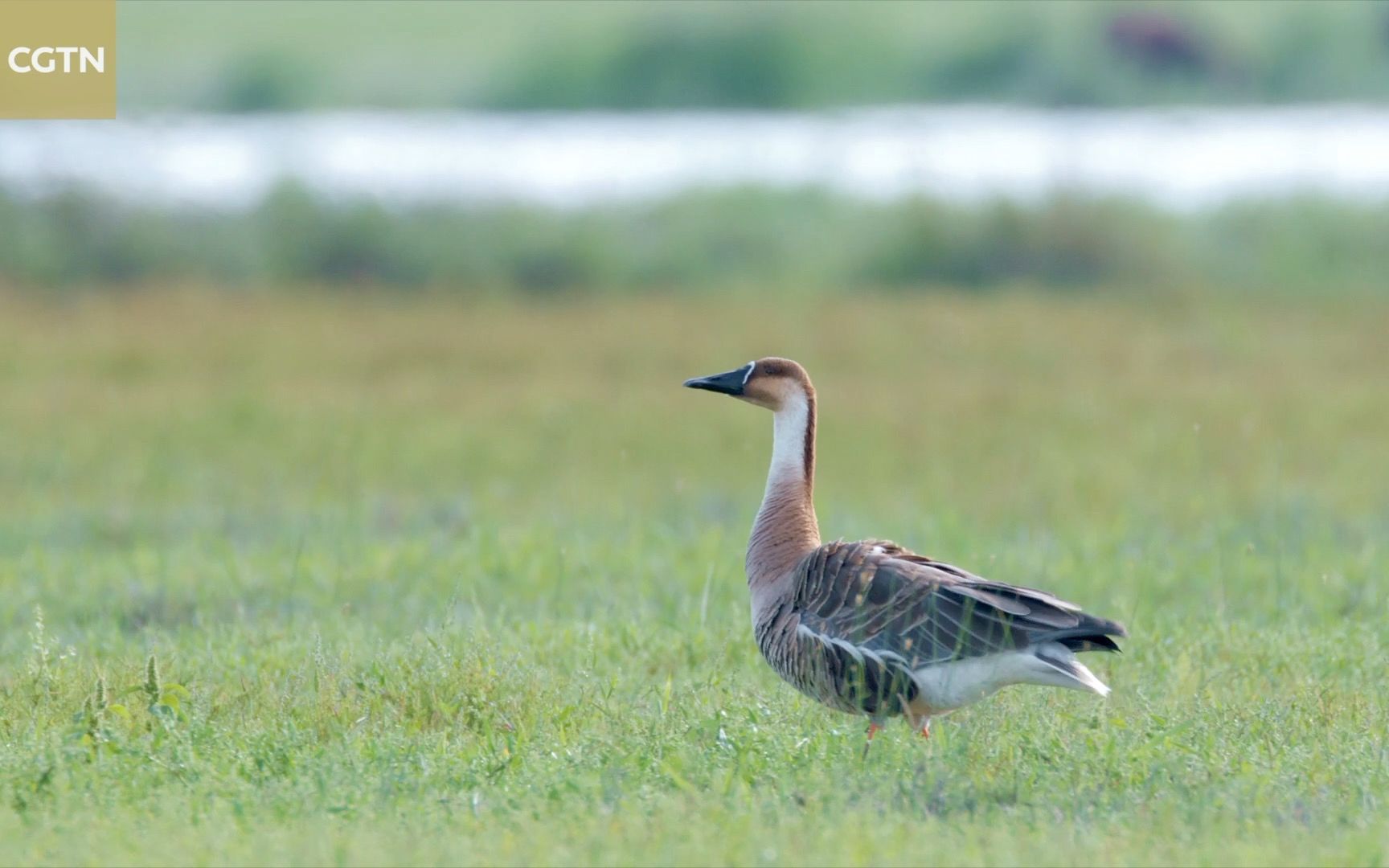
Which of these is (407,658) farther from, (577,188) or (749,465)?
(577,188)

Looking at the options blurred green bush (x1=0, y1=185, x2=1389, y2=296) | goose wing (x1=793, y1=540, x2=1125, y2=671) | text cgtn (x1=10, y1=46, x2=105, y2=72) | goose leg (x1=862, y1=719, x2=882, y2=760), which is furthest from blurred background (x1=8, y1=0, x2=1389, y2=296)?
goose leg (x1=862, y1=719, x2=882, y2=760)

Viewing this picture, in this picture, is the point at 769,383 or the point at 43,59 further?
the point at 43,59

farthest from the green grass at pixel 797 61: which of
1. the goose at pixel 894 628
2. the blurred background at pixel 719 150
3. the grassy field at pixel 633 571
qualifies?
the goose at pixel 894 628

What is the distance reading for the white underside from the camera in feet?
19.7

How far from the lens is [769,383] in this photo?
727 centimetres

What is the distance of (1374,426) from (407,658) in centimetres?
928

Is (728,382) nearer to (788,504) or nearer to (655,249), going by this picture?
(788,504)

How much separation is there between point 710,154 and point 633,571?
1718 centimetres

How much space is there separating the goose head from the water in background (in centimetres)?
1419

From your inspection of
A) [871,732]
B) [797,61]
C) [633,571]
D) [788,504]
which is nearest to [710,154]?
[797,61]

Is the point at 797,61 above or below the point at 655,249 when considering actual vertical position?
above

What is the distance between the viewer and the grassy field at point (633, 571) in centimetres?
546

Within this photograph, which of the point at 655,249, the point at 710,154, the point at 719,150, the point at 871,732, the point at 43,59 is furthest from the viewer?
the point at 719,150

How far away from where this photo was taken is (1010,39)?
34406 mm
